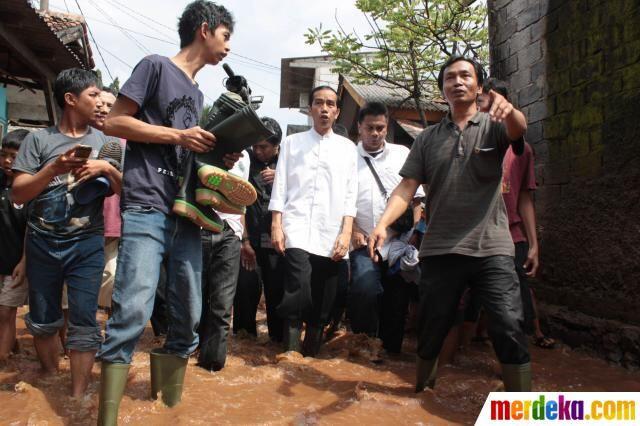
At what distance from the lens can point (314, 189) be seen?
4277 millimetres

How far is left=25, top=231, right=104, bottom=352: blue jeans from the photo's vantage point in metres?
2.93

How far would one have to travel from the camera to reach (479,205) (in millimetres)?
3145

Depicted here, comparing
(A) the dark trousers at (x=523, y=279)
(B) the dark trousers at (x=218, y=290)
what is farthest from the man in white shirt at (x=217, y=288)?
(A) the dark trousers at (x=523, y=279)

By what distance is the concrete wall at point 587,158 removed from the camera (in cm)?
412

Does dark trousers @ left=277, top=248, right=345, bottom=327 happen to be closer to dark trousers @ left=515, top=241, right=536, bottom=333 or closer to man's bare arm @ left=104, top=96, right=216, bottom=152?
dark trousers @ left=515, top=241, right=536, bottom=333

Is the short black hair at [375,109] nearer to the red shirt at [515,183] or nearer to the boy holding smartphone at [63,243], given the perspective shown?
the red shirt at [515,183]

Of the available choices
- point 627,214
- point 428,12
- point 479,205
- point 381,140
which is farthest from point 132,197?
point 428,12

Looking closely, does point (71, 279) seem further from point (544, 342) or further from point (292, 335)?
point (544, 342)

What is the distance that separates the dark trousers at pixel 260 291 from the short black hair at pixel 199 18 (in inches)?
94.2

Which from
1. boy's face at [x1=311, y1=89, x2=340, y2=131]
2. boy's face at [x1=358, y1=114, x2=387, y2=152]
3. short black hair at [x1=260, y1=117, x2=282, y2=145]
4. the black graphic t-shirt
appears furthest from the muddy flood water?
short black hair at [x1=260, y1=117, x2=282, y2=145]

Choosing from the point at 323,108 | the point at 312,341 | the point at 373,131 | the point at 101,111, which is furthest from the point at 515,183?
the point at 101,111

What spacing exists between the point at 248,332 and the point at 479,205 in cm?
268

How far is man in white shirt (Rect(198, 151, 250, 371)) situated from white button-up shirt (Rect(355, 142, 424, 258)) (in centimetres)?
116

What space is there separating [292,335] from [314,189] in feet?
3.83
